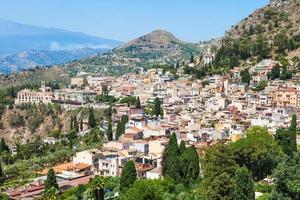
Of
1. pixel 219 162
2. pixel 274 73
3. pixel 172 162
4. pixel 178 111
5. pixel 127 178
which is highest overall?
pixel 274 73

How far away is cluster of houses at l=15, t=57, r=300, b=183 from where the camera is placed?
38375mm

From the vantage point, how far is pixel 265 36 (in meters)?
79.2

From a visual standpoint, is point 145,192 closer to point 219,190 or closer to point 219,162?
point 219,190

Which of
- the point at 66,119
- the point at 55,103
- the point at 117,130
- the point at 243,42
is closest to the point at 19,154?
the point at 117,130

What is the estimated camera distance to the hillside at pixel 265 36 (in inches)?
2862

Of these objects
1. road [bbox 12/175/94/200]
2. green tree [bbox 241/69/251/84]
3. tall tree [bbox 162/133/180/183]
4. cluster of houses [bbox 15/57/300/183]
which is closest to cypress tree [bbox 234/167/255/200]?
tall tree [bbox 162/133/180/183]

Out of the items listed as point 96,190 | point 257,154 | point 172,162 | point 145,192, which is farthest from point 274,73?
point 145,192

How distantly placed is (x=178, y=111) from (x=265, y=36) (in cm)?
2935

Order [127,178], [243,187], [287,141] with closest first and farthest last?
[243,187], [127,178], [287,141]

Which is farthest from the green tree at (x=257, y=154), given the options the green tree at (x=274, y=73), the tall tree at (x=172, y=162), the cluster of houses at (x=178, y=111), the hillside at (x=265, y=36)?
the hillside at (x=265, y=36)

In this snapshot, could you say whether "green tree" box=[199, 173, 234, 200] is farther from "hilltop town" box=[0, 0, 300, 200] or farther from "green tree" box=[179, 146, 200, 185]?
"green tree" box=[179, 146, 200, 185]

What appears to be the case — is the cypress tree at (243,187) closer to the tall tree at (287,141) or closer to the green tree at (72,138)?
the tall tree at (287,141)

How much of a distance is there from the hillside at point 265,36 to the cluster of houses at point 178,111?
4662 mm

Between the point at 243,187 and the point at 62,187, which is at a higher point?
the point at 243,187
